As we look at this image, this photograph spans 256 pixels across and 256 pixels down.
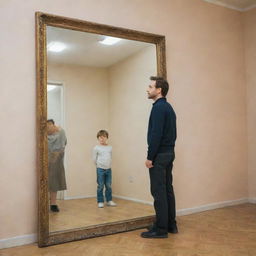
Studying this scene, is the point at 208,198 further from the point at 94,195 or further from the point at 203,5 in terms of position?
the point at 203,5

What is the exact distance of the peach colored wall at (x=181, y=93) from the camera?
309cm

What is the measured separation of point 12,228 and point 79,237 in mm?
600

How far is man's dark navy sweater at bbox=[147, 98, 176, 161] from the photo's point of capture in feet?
10.6

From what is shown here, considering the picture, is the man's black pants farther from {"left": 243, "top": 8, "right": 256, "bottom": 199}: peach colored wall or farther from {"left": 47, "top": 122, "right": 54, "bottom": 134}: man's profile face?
{"left": 243, "top": 8, "right": 256, "bottom": 199}: peach colored wall

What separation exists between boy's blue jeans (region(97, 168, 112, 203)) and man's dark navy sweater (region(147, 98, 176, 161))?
53 centimetres

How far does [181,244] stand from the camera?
3064 millimetres

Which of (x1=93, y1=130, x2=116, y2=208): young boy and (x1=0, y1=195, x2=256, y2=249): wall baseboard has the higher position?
(x1=93, y1=130, x2=116, y2=208): young boy

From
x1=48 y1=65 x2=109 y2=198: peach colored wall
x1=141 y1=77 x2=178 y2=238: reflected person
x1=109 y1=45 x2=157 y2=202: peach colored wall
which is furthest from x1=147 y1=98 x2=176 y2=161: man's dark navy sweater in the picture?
x1=48 y1=65 x2=109 y2=198: peach colored wall

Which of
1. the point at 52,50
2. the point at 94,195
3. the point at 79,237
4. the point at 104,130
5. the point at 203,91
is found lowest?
the point at 79,237

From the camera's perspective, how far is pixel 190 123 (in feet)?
14.2

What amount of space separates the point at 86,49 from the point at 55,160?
1.14 metres

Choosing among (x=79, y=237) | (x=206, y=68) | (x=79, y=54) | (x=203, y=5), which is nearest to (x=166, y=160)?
(x=79, y=237)

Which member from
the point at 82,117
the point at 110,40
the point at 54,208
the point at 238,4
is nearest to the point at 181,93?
the point at 110,40

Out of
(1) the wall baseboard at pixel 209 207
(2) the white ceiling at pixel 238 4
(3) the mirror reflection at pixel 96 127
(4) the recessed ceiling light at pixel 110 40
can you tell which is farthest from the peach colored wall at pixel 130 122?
(2) the white ceiling at pixel 238 4
